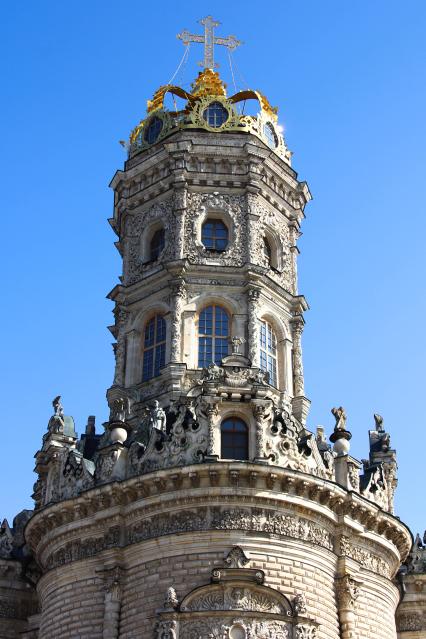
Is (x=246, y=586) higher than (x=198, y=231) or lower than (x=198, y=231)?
lower

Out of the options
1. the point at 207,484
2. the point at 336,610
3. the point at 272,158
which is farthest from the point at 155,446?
the point at 272,158

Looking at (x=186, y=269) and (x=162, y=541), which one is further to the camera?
(x=186, y=269)

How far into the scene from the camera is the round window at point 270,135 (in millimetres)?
40969

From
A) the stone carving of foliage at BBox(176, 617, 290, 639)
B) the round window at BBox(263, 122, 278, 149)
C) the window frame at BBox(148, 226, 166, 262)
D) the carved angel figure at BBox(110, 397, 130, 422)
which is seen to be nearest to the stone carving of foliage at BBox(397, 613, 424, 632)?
the stone carving of foliage at BBox(176, 617, 290, 639)

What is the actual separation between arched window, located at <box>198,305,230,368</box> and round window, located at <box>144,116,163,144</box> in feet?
29.0

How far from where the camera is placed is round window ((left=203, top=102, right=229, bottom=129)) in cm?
3997

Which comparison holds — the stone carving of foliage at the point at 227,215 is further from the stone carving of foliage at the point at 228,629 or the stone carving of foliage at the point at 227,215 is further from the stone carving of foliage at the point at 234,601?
the stone carving of foliage at the point at 228,629

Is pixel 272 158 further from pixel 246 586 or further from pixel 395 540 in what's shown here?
pixel 246 586

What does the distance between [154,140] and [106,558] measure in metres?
18.6

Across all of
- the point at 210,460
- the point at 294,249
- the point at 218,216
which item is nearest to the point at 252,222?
the point at 218,216

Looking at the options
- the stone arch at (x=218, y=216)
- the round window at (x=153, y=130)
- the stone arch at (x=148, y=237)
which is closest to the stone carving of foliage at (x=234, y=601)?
the stone arch at (x=218, y=216)

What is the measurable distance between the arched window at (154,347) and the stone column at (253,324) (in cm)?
326

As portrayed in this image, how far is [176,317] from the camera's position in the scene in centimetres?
3534

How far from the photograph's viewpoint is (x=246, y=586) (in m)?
27.5
